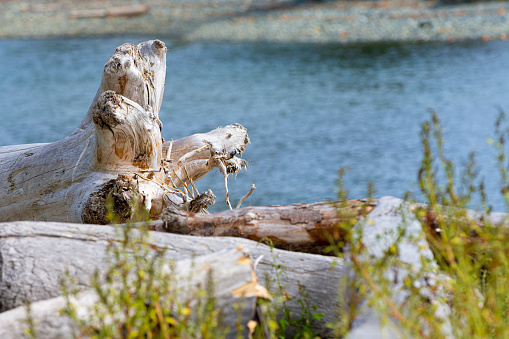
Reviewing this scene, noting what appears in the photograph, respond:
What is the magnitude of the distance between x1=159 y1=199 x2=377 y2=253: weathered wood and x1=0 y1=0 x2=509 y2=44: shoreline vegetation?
14.9 metres

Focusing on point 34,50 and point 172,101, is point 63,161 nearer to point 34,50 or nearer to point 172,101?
point 172,101

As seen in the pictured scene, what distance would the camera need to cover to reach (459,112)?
11.4 m

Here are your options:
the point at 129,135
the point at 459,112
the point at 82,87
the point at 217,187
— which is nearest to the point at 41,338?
the point at 129,135

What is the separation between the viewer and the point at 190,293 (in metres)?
2.45

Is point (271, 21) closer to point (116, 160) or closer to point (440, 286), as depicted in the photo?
point (116, 160)

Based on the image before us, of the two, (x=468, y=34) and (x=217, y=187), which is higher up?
(x=468, y=34)

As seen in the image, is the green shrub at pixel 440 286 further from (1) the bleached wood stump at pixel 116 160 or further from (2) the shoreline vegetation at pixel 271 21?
(2) the shoreline vegetation at pixel 271 21

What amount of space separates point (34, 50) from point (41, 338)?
17018 mm

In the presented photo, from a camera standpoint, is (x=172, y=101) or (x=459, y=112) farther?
(x=172, y=101)

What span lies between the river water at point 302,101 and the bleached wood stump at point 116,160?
105 inches

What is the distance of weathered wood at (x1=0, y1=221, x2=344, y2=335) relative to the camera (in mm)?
2711

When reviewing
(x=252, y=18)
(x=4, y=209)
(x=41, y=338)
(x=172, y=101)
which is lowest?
(x=41, y=338)

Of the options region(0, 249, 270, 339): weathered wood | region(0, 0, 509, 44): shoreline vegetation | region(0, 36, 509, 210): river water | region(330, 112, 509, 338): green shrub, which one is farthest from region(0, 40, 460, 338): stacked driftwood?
region(0, 0, 509, 44): shoreline vegetation

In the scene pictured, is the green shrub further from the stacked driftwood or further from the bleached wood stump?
the bleached wood stump
